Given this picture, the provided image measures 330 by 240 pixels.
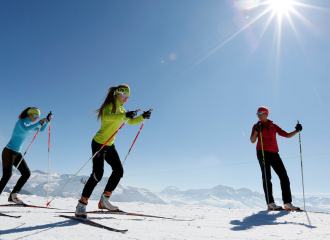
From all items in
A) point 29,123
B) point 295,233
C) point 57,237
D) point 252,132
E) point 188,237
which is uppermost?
point 252,132

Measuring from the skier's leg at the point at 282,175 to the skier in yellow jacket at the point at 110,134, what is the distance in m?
3.37

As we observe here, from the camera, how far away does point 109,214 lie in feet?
11.7

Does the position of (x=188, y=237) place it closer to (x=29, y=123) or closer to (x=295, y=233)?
(x=295, y=233)

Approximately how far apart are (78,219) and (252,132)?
4.44 m

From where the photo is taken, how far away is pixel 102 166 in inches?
132

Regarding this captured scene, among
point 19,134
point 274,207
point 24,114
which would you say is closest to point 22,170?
point 19,134

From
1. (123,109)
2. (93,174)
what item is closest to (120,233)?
(93,174)

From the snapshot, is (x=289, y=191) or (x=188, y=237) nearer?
(x=188, y=237)

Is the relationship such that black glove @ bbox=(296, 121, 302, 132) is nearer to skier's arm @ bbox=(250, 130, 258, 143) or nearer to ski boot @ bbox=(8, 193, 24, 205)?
skier's arm @ bbox=(250, 130, 258, 143)

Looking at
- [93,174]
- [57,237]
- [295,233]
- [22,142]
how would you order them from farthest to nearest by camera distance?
[22,142] → [93,174] → [295,233] → [57,237]

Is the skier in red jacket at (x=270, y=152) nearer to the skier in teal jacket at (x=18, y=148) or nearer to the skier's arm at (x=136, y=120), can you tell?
the skier's arm at (x=136, y=120)

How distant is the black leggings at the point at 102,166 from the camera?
10.4 ft

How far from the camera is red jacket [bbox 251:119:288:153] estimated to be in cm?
507

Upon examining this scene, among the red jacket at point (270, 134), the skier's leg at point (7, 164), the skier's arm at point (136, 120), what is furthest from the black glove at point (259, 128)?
the skier's leg at point (7, 164)
